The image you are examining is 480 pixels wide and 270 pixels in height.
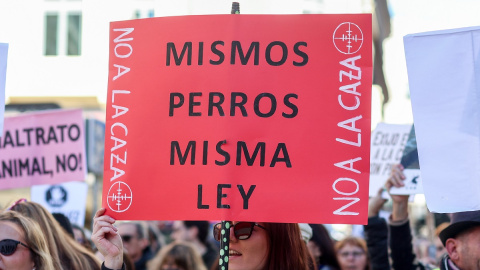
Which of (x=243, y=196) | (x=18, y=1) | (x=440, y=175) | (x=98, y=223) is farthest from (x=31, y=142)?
(x=18, y=1)

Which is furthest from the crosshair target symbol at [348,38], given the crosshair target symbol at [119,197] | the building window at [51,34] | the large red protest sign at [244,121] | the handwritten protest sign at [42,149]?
the building window at [51,34]

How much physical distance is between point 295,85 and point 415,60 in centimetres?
49

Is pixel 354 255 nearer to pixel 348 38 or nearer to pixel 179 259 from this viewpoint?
pixel 179 259

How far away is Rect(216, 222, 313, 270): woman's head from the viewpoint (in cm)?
341

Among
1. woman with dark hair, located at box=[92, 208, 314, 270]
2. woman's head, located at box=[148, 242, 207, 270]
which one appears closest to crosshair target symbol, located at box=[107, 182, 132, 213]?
woman with dark hair, located at box=[92, 208, 314, 270]

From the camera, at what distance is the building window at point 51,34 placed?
22.1m

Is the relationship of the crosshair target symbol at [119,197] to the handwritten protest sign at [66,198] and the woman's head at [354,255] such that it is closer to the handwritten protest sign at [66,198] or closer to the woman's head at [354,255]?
the woman's head at [354,255]

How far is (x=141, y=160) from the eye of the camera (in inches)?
125

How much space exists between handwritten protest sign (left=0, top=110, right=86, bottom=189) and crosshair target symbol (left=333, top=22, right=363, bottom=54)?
113 inches

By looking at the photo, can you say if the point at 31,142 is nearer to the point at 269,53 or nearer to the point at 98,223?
the point at 98,223

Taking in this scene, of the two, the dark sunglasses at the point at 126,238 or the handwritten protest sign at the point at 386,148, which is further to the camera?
the dark sunglasses at the point at 126,238

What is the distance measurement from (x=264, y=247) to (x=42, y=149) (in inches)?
104

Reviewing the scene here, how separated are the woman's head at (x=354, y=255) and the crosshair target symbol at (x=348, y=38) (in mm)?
3302

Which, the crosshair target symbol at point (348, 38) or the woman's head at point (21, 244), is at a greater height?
the crosshair target symbol at point (348, 38)
